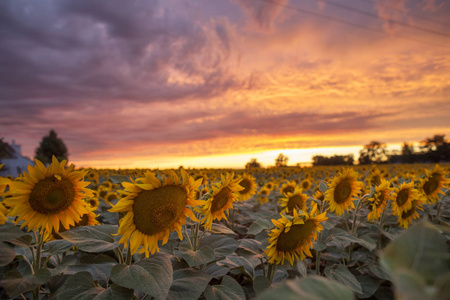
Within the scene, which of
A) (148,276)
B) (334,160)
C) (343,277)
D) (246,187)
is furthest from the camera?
(334,160)

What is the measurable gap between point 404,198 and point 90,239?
3628 mm

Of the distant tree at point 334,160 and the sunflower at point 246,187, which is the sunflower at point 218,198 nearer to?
the sunflower at point 246,187

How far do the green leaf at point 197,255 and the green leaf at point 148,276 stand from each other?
230 millimetres

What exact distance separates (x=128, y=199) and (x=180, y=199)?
307mm

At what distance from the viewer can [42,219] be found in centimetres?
190

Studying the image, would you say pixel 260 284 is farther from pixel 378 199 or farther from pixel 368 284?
pixel 378 199

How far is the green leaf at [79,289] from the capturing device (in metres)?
1.60

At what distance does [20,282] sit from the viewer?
1601mm

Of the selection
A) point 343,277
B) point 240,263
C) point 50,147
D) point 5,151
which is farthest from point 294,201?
point 50,147

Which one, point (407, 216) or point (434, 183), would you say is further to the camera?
point (434, 183)

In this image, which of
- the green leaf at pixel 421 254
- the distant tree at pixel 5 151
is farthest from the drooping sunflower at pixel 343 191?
the distant tree at pixel 5 151

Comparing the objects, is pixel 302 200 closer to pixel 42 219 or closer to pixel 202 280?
pixel 202 280

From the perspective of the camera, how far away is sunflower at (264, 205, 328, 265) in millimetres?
2258

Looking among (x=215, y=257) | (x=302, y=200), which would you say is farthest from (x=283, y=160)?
(x=215, y=257)
